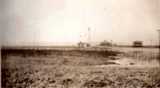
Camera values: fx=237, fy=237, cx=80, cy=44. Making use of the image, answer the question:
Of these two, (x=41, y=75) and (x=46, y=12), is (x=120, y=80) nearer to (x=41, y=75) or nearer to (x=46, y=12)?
(x=41, y=75)

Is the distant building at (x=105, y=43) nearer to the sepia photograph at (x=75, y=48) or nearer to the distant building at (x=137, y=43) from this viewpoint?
the sepia photograph at (x=75, y=48)

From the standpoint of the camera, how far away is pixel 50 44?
6.00 ft

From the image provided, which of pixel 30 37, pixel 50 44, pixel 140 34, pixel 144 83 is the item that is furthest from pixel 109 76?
pixel 30 37

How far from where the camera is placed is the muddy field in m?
1.83

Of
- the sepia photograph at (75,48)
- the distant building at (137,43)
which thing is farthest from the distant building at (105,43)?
the distant building at (137,43)

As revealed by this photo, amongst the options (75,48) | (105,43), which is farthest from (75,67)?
(105,43)

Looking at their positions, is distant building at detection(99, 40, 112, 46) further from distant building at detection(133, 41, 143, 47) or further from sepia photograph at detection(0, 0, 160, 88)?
distant building at detection(133, 41, 143, 47)

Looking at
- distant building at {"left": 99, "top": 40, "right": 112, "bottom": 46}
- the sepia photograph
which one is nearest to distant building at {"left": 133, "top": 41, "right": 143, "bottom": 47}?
the sepia photograph

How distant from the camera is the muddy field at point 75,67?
5.99 feet

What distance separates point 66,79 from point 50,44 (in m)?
0.30

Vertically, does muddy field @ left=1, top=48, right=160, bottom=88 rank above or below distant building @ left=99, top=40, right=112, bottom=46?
below

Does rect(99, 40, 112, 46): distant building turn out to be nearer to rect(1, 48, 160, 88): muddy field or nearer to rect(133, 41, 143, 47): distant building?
rect(1, 48, 160, 88): muddy field

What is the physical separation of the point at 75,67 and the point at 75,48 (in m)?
0.15

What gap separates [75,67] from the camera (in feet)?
6.00
